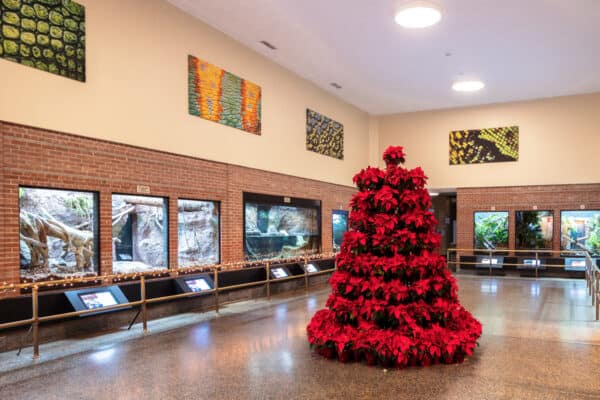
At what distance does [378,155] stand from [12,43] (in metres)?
14.1

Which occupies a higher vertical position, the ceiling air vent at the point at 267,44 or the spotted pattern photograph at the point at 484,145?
the ceiling air vent at the point at 267,44

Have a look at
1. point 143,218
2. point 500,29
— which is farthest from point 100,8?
point 500,29

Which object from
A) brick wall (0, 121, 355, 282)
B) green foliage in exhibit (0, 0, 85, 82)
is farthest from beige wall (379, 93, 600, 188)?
green foliage in exhibit (0, 0, 85, 82)

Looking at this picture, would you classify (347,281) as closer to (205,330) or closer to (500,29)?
(205,330)

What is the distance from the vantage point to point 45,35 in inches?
259

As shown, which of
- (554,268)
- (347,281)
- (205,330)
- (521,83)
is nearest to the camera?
(347,281)

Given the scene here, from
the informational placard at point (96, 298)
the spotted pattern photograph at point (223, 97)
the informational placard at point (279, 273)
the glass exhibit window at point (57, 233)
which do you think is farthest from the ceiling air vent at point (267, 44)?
the informational placard at point (96, 298)

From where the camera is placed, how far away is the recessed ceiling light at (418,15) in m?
8.73

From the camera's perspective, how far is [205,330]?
685 centimetres

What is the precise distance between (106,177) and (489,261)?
13.0 m

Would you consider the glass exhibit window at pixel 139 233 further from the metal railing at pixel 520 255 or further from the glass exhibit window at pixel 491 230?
the glass exhibit window at pixel 491 230

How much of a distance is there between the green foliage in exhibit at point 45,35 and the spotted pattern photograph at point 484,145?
13.7m

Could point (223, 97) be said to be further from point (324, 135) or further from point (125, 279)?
point (324, 135)

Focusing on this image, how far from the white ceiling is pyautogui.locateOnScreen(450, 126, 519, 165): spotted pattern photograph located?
1691 mm
